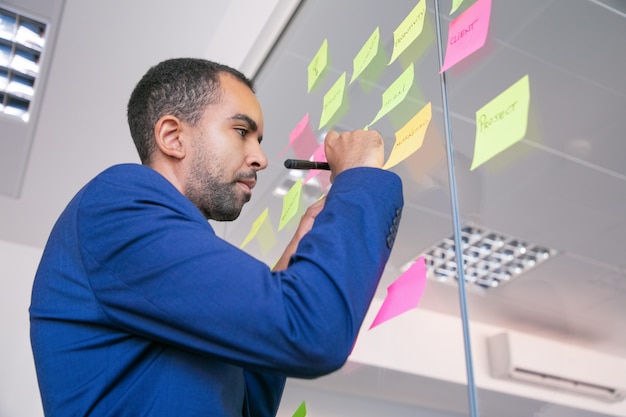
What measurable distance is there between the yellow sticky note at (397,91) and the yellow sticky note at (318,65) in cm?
40

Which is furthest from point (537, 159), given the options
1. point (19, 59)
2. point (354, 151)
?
point (19, 59)

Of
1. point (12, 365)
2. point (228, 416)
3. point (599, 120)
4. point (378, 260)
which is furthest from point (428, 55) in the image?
point (12, 365)

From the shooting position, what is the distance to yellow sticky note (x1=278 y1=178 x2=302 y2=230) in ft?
4.63

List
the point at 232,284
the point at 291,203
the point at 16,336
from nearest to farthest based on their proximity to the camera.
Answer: the point at 232,284 < the point at 291,203 < the point at 16,336

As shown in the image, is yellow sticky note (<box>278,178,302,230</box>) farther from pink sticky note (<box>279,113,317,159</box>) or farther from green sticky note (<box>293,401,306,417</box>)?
green sticky note (<box>293,401,306,417</box>)

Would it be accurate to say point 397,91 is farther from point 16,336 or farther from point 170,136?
point 16,336

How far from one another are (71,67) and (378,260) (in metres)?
1.81

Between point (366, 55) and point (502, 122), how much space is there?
532 mm

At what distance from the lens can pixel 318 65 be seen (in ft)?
5.07

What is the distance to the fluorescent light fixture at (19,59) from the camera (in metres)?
2.04

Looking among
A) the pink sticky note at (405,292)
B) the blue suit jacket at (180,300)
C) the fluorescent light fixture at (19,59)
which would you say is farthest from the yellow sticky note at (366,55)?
the fluorescent light fixture at (19,59)

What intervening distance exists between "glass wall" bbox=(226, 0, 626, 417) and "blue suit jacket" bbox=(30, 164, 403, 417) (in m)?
0.19

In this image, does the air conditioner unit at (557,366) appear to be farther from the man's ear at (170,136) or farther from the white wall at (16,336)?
the white wall at (16,336)

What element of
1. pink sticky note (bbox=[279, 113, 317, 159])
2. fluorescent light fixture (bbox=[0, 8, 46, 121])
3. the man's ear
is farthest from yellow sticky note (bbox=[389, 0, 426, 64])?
fluorescent light fixture (bbox=[0, 8, 46, 121])
